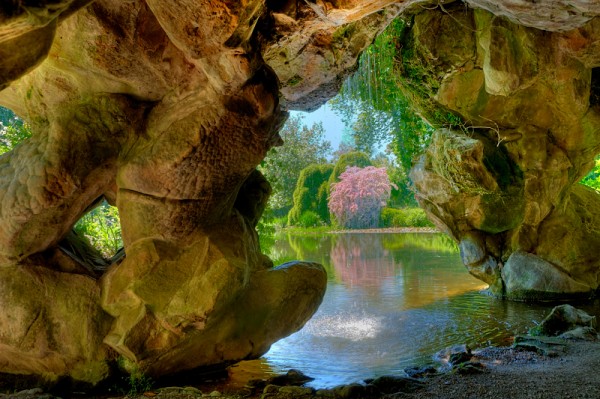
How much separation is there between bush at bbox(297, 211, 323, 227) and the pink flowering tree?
44.3 inches

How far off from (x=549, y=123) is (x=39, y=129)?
7701mm

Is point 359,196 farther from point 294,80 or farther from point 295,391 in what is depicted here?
point 295,391

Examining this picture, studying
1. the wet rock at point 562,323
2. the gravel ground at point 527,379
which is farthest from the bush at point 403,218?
the gravel ground at point 527,379

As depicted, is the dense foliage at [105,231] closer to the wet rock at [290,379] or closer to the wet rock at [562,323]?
the wet rock at [290,379]

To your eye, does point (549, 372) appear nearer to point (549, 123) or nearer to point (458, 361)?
point (458, 361)

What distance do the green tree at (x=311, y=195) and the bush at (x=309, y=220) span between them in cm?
14

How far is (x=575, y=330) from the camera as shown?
19.1 feet

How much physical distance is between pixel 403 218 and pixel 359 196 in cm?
294

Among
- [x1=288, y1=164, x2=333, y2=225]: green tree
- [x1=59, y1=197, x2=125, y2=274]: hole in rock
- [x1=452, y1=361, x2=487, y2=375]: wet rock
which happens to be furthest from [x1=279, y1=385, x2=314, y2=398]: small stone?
[x1=288, y1=164, x2=333, y2=225]: green tree

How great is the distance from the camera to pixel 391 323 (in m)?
6.76

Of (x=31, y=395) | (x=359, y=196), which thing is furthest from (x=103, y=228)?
(x=359, y=196)

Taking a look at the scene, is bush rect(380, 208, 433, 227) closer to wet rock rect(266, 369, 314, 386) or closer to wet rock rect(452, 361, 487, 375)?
wet rock rect(452, 361, 487, 375)

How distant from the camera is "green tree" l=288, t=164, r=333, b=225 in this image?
2680 cm

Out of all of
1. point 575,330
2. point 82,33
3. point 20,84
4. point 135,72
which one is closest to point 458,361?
point 575,330
